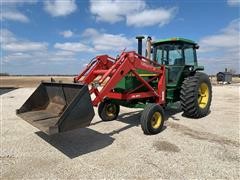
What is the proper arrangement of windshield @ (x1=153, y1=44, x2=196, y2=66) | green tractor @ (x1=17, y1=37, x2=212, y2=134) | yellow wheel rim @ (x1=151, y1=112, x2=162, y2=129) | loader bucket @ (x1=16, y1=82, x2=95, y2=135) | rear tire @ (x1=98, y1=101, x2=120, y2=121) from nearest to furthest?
1. loader bucket @ (x1=16, y1=82, x2=95, y2=135)
2. green tractor @ (x1=17, y1=37, x2=212, y2=134)
3. yellow wheel rim @ (x1=151, y1=112, x2=162, y2=129)
4. rear tire @ (x1=98, y1=101, x2=120, y2=121)
5. windshield @ (x1=153, y1=44, x2=196, y2=66)

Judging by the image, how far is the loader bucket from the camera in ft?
13.4

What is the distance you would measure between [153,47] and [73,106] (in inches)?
179

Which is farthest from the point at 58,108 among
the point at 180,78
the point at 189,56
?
the point at 189,56

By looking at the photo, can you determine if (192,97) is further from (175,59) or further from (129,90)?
(129,90)

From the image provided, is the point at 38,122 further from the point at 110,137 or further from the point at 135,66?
the point at 135,66

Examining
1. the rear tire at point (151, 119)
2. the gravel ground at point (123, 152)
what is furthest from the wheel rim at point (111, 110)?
the rear tire at point (151, 119)

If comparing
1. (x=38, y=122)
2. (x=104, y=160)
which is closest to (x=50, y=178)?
(x=104, y=160)

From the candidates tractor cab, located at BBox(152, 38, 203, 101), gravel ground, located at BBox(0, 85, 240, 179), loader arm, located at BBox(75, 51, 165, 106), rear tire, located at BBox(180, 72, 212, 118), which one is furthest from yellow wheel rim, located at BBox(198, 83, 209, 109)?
loader arm, located at BBox(75, 51, 165, 106)

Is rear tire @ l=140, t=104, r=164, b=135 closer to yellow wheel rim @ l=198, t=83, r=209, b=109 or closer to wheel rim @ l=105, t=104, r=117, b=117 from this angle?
wheel rim @ l=105, t=104, r=117, b=117

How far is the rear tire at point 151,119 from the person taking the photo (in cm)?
545

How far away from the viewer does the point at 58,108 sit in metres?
5.41

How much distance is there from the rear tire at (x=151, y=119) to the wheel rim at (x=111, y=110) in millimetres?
1803

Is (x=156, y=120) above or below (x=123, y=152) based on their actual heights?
above

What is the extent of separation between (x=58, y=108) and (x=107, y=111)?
6.77ft
